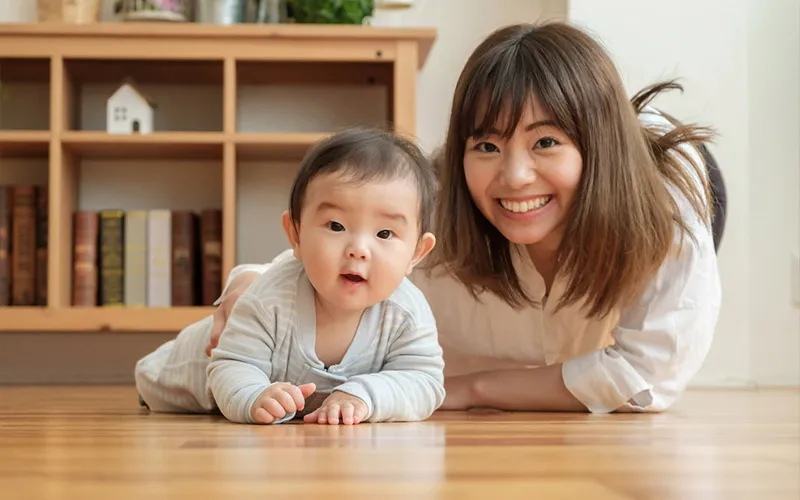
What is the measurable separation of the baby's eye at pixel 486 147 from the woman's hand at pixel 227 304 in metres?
0.41

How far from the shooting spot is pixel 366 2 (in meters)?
2.86

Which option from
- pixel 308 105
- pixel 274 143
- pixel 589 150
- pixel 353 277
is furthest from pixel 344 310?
pixel 308 105

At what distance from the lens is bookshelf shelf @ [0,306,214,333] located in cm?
271

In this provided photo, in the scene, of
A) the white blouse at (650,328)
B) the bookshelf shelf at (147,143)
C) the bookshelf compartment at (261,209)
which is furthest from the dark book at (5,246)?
the white blouse at (650,328)

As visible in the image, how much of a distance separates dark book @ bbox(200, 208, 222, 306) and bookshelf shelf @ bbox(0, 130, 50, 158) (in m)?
0.47

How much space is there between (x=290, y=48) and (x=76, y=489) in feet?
7.48

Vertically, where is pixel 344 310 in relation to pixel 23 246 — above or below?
below

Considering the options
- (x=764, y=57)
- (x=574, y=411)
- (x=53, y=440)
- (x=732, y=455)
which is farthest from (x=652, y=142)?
(x=764, y=57)

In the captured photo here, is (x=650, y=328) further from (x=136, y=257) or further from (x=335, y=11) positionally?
(x=136, y=257)

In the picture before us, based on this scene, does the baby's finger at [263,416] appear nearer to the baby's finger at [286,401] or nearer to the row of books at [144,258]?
the baby's finger at [286,401]

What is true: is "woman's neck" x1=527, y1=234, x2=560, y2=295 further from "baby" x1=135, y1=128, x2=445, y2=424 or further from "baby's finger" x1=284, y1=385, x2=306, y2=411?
"baby's finger" x1=284, y1=385, x2=306, y2=411

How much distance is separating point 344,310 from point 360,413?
0.56 feet

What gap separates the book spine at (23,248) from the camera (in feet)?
9.35

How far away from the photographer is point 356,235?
1.25m
